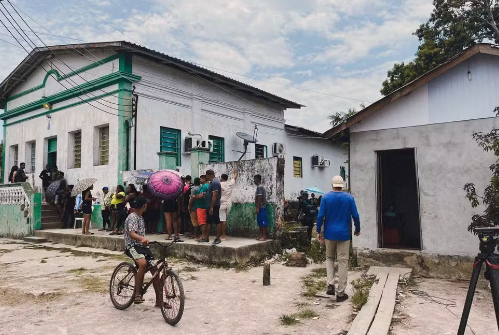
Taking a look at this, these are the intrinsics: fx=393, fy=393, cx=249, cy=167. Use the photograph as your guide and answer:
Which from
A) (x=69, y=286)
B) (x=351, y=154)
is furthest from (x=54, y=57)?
(x=351, y=154)

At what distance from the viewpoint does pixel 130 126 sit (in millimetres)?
13523

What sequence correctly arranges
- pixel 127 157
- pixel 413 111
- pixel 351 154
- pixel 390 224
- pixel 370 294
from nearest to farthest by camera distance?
pixel 370 294
pixel 413 111
pixel 351 154
pixel 390 224
pixel 127 157

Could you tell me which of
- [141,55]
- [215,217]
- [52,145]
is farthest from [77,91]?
[215,217]

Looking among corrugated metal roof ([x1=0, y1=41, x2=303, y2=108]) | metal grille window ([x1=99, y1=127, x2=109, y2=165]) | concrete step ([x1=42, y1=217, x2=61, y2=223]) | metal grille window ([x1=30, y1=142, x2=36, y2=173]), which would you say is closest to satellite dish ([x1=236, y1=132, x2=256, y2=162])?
corrugated metal roof ([x1=0, y1=41, x2=303, y2=108])

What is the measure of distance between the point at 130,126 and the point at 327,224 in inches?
372

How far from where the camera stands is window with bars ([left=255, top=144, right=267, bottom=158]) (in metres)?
19.3

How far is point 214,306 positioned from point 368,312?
2.15 metres

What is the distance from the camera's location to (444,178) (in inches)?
297

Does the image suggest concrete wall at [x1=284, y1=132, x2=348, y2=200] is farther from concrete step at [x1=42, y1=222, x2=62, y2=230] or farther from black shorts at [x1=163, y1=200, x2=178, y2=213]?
black shorts at [x1=163, y1=200, x2=178, y2=213]

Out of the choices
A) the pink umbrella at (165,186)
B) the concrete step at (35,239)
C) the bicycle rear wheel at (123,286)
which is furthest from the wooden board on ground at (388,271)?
the concrete step at (35,239)

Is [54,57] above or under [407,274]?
above

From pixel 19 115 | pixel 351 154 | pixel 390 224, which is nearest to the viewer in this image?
pixel 351 154

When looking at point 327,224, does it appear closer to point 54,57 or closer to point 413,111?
point 413,111

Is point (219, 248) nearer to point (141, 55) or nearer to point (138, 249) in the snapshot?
point (138, 249)
